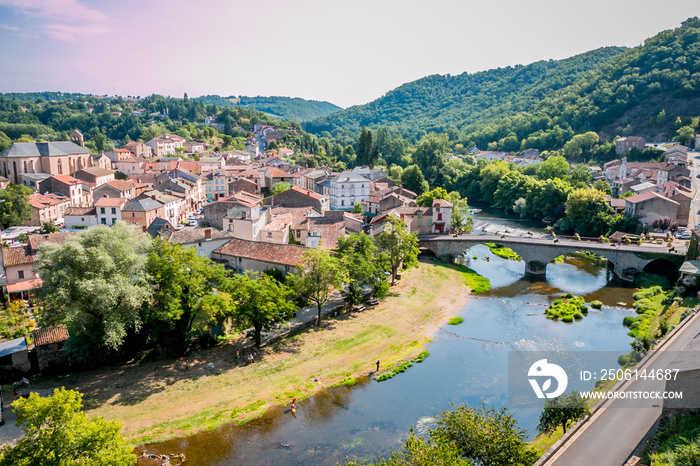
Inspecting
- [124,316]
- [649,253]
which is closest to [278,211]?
[124,316]

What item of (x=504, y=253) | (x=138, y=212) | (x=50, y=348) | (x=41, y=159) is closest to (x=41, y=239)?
(x=50, y=348)

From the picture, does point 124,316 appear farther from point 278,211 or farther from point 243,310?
point 278,211

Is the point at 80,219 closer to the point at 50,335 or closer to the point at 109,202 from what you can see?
the point at 109,202

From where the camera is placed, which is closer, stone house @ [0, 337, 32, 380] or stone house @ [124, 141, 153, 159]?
stone house @ [0, 337, 32, 380]

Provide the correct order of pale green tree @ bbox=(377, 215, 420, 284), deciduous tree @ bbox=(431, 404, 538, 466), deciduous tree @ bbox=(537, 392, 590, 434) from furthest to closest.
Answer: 1. pale green tree @ bbox=(377, 215, 420, 284)
2. deciduous tree @ bbox=(537, 392, 590, 434)
3. deciduous tree @ bbox=(431, 404, 538, 466)

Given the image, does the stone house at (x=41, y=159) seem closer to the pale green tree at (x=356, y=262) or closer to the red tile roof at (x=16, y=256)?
the red tile roof at (x=16, y=256)

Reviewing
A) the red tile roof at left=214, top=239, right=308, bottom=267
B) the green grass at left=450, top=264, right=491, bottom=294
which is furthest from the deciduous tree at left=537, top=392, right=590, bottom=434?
the green grass at left=450, top=264, right=491, bottom=294

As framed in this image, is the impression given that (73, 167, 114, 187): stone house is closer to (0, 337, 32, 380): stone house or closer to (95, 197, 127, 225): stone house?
(95, 197, 127, 225): stone house
